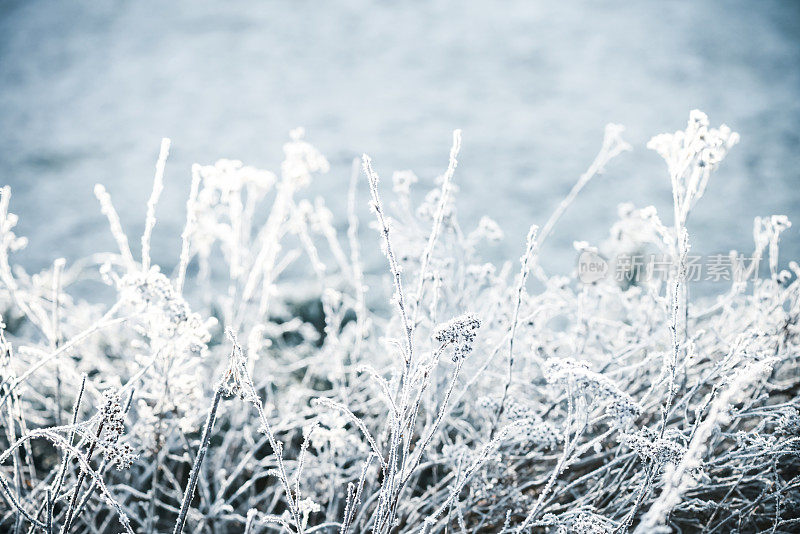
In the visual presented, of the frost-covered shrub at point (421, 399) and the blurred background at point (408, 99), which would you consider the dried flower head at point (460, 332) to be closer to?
the frost-covered shrub at point (421, 399)

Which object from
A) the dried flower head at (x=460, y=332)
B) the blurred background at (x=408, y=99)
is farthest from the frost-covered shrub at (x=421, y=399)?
the blurred background at (x=408, y=99)

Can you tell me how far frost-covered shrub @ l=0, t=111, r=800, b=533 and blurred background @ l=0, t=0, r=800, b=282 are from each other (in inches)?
83.5

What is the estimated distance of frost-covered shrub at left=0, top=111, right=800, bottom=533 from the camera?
3.68ft

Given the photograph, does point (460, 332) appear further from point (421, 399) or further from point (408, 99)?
point (408, 99)

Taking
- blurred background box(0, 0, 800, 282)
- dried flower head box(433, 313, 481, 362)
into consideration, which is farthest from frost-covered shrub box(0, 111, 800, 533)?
blurred background box(0, 0, 800, 282)

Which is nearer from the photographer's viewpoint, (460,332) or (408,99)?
(460,332)

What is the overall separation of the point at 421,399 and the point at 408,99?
4.43 meters

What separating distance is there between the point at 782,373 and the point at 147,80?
5460mm

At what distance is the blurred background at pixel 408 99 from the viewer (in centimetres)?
452

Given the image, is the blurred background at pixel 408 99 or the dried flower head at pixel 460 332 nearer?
the dried flower head at pixel 460 332

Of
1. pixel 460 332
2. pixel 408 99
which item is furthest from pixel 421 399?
pixel 408 99

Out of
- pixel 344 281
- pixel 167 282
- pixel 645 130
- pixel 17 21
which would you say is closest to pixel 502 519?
pixel 167 282

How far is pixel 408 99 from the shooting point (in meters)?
5.52

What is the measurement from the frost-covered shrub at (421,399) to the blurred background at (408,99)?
2.12 meters
